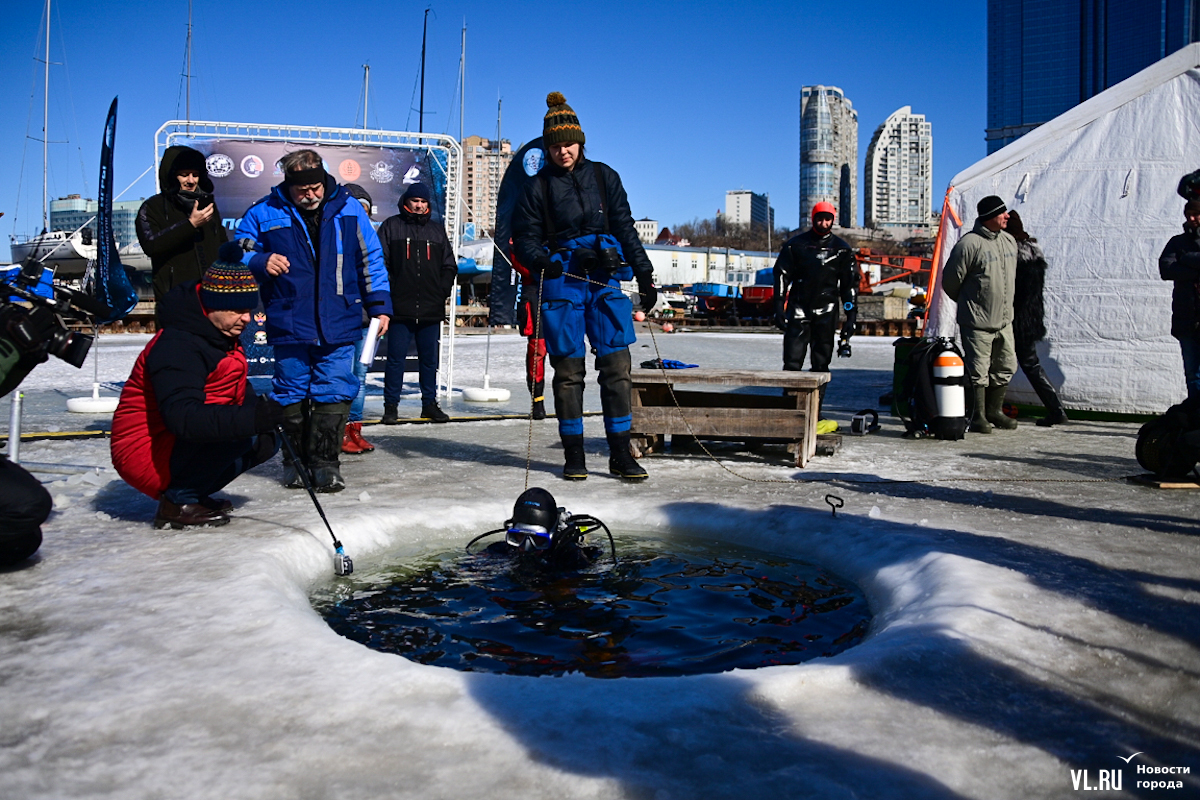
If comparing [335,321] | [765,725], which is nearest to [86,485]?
[335,321]

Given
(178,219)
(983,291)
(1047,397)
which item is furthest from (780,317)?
(178,219)

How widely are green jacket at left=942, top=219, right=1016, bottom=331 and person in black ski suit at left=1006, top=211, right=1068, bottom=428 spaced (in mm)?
703

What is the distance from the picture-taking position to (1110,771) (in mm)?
2059

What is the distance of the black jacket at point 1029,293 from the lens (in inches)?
352

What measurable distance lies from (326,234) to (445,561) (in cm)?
217

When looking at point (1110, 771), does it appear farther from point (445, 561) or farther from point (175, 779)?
point (445, 561)

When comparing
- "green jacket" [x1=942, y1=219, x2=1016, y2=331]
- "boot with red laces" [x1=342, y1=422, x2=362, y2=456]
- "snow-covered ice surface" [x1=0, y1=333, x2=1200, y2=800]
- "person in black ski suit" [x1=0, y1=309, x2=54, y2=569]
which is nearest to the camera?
"snow-covered ice surface" [x1=0, y1=333, x2=1200, y2=800]

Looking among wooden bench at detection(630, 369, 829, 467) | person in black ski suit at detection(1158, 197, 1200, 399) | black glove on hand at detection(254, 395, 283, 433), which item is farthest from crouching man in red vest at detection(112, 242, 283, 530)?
person in black ski suit at detection(1158, 197, 1200, 399)

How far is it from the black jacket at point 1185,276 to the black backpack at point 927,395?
172cm

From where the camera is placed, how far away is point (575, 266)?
18.7 feet

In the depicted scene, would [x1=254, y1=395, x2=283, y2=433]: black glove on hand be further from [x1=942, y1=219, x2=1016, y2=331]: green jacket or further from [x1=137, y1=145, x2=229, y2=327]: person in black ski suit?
[x1=942, y1=219, x2=1016, y2=331]: green jacket

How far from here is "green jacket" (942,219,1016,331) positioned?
323 inches

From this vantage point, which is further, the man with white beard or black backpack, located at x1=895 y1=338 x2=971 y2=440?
black backpack, located at x1=895 y1=338 x2=971 y2=440

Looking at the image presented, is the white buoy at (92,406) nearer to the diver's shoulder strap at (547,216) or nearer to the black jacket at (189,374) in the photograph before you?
the diver's shoulder strap at (547,216)
